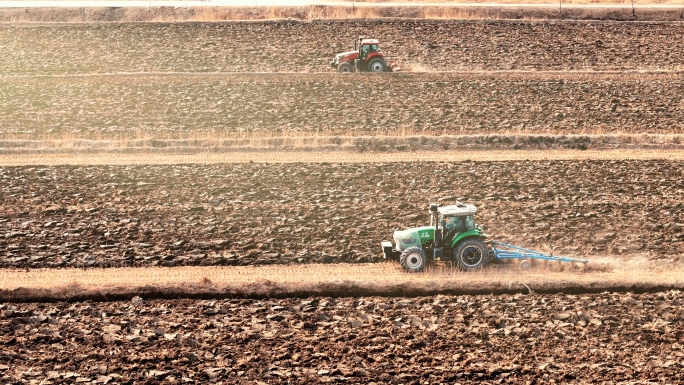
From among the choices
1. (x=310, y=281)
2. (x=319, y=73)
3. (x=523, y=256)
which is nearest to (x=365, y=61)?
(x=319, y=73)

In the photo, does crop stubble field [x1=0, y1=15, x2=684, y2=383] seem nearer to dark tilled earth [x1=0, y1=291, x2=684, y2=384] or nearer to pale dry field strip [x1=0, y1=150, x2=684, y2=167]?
dark tilled earth [x1=0, y1=291, x2=684, y2=384]

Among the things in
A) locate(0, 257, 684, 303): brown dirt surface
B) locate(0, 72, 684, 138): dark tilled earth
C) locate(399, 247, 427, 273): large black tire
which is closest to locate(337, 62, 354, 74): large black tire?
locate(0, 72, 684, 138): dark tilled earth

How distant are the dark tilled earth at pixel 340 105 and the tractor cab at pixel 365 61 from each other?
2.85 ft

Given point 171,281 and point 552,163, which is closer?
point 171,281

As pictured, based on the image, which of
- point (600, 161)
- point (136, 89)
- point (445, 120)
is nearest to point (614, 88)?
point (445, 120)

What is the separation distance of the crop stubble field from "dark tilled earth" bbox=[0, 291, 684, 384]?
46 millimetres

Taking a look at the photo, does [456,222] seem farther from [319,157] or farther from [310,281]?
[319,157]

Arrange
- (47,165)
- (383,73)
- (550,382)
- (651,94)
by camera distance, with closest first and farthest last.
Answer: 1. (550,382)
2. (47,165)
3. (651,94)
4. (383,73)

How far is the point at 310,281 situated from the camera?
56.3ft

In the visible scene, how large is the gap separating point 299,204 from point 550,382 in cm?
1081

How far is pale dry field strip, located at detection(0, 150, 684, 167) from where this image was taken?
28.2 metres

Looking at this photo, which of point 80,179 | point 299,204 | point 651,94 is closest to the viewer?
point 299,204

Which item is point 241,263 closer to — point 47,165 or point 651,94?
point 47,165

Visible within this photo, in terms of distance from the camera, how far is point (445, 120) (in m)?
34.0
